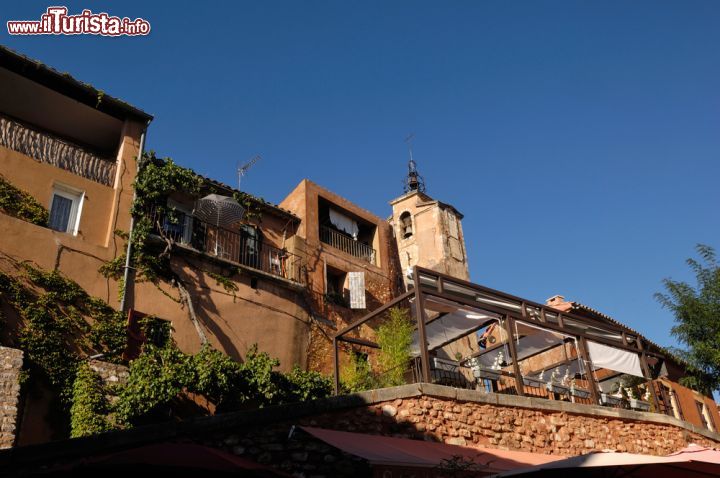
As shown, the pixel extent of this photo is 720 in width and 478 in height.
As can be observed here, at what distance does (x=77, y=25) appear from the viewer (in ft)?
49.6

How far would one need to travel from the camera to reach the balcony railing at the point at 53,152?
13328 mm

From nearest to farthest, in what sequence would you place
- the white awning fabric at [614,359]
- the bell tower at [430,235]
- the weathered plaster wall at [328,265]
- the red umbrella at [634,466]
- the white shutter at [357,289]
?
the red umbrella at [634,466] < the white awning fabric at [614,359] < the weathered plaster wall at [328,265] < the white shutter at [357,289] < the bell tower at [430,235]

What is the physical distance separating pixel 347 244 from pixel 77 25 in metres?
10.0

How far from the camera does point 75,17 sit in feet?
49.6

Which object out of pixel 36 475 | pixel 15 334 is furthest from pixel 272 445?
pixel 15 334

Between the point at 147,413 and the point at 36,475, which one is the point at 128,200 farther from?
the point at 36,475

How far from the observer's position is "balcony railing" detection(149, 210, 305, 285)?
51.0 feet

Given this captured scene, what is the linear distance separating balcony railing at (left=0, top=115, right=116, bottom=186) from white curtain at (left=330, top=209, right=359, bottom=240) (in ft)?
24.4

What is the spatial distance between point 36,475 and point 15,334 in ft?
23.2

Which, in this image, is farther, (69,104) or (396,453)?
(69,104)

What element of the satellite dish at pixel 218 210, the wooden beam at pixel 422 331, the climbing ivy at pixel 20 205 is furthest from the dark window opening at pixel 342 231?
the climbing ivy at pixel 20 205

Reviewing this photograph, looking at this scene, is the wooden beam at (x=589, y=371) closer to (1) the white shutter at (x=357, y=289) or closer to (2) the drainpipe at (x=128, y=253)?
(1) the white shutter at (x=357, y=289)

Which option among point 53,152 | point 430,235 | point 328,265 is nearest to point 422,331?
point 328,265

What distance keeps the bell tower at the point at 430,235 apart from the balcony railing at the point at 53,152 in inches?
558
